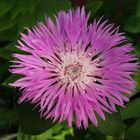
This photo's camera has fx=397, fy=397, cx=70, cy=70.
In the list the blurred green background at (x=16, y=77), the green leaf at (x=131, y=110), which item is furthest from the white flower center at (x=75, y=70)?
the green leaf at (x=131, y=110)

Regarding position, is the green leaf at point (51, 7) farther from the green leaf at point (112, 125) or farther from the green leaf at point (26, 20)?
the green leaf at point (112, 125)

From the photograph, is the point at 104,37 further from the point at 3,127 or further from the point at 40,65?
the point at 3,127

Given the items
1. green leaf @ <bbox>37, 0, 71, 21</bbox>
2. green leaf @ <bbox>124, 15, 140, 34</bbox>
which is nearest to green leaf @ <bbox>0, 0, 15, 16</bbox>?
green leaf @ <bbox>37, 0, 71, 21</bbox>

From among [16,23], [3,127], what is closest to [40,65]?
[16,23]

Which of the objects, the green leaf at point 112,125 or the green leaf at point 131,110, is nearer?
the green leaf at point 112,125

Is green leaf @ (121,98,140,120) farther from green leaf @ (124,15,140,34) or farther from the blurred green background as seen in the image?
green leaf @ (124,15,140,34)

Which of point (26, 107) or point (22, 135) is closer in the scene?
point (26, 107)
